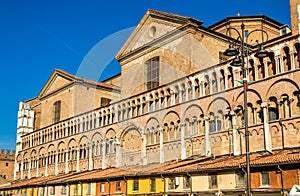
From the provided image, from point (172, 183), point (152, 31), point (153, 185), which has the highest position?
point (152, 31)

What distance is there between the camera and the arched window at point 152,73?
3008 cm

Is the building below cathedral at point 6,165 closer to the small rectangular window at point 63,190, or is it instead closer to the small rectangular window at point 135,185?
the small rectangular window at point 63,190

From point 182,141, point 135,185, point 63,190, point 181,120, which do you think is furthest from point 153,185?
point 63,190

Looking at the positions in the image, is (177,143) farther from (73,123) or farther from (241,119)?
(73,123)

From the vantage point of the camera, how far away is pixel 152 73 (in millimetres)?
30484

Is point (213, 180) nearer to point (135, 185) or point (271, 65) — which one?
point (135, 185)

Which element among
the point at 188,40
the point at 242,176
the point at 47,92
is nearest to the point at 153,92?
the point at 188,40

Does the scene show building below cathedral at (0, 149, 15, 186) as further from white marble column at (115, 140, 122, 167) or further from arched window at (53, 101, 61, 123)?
white marble column at (115, 140, 122, 167)

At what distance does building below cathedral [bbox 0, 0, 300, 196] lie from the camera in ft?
62.2

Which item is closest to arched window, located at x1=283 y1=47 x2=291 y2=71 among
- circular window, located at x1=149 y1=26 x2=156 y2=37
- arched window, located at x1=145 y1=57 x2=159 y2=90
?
arched window, located at x1=145 y1=57 x2=159 y2=90

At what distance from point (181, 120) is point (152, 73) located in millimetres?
7186

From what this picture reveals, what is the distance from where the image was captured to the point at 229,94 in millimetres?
21594

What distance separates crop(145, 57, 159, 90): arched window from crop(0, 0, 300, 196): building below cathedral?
0.12 m

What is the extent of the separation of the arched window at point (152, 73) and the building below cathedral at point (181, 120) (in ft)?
0.39
